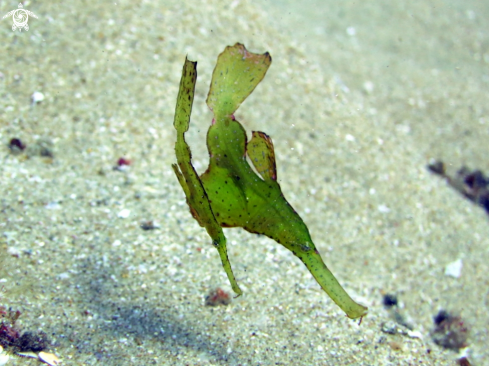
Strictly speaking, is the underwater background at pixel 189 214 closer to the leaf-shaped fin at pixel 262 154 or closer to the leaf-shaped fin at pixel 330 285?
the leaf-shaped fin at pixel 330 285

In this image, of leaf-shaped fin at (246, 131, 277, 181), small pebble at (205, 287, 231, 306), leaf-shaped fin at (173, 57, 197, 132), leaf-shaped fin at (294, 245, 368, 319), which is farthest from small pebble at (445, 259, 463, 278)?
leaf-shaped fin at (173, 57, 197, 132)

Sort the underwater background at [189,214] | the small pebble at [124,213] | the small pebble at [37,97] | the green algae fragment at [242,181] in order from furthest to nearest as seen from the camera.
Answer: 1. the small pebble at [37,97]
2. the small pebble at [124,213]
3. the underwater background at [189,214]
4. the green algae fragment at [242,181]

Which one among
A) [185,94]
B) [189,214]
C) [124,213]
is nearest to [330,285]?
[185,94]

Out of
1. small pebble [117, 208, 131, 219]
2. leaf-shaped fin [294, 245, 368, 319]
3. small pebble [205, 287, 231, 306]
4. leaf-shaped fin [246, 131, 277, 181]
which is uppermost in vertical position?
leaf-shaped fin [246, 131, 277, 181]

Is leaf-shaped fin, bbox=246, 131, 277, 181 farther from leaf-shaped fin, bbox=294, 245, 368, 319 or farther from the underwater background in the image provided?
the underwater background

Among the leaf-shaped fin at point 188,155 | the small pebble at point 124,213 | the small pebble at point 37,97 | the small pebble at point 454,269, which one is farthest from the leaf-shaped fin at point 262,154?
the small pebble at point 454,269

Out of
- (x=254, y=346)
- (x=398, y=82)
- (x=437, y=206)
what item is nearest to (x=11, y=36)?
(x=254, y=346)

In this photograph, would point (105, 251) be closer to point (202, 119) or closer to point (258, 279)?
point (258, 279)
